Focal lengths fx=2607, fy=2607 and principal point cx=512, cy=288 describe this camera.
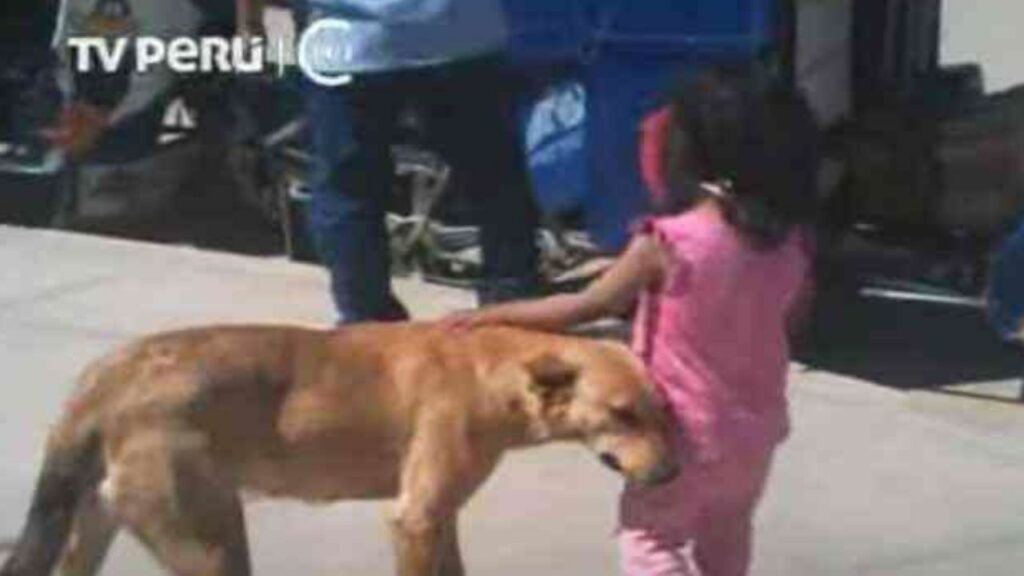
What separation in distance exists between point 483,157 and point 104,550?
293 centimetres

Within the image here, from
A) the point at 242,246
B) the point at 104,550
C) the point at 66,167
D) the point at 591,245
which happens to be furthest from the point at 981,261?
the point at 104,550

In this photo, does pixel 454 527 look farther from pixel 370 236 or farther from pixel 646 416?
pixel 370 236

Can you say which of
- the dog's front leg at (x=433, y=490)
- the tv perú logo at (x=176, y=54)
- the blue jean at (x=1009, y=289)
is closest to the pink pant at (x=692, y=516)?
the dog's front leg at (x=433, y=490)

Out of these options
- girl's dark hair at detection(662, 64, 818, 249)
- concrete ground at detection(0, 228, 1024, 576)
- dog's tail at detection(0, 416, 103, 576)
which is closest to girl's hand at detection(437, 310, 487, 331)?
girl's dark hair at detection(662, 64, 818, 249)

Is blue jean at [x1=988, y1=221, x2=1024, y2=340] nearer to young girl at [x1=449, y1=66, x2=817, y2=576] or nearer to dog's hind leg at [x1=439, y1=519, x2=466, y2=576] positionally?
young girl at [x1=449, y1=66, x2=817, y2=576]

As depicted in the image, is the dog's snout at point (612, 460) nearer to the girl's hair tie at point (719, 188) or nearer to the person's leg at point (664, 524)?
the person's leg at point (664, 524)

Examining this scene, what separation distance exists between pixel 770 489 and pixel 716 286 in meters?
2.05

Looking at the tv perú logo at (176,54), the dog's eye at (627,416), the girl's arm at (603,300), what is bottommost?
the tv perú logo at (176,54)

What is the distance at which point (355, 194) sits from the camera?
22.7ft

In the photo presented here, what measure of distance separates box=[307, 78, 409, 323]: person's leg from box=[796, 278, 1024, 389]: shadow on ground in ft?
4.58

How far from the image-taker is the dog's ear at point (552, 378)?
4.27 meters

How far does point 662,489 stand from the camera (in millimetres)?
4371

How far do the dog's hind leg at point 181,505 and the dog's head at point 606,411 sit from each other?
0.54m

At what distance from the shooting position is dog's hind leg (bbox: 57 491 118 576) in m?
4.36
